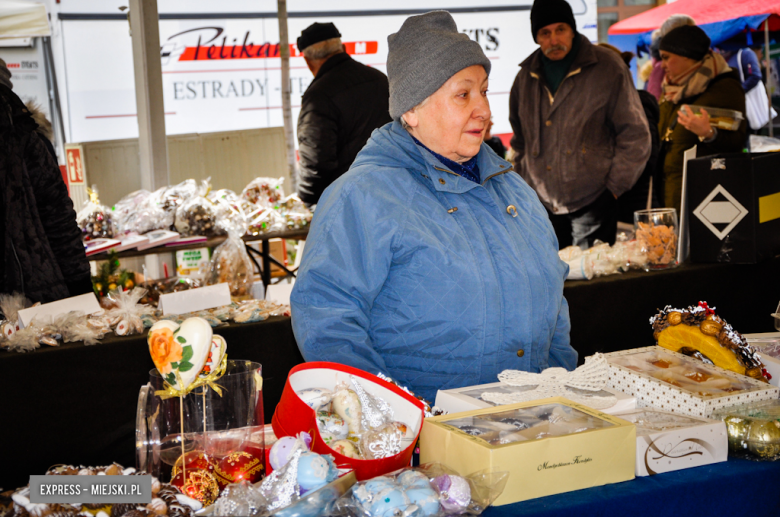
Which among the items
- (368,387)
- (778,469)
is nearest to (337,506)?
(368,387)

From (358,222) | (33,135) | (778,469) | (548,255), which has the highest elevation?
(33,135)

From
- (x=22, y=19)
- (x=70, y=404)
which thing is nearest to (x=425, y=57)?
(x=70, y=404)

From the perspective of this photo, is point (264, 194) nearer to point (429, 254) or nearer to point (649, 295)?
point (649, 295)

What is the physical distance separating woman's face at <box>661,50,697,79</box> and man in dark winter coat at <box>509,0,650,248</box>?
500 millimetres

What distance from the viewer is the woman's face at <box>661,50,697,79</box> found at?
414 centimetres

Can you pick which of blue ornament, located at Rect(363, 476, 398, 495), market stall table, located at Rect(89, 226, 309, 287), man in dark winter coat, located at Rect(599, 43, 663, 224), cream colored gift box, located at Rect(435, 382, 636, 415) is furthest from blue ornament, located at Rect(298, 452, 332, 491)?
man in dark winter coat, located at Rect(599, 43, 663, 224)

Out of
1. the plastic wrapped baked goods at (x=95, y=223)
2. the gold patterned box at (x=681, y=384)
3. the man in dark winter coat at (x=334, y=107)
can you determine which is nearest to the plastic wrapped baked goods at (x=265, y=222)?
the man in dark winter coat at (x=334, y=107)

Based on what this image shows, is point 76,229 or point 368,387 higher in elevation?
point 76,229

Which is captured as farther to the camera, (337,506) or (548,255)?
(548,255)

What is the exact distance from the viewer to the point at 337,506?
3.33ft

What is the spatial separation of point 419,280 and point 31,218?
6.31ft

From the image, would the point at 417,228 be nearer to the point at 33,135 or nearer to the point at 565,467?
the point at 565,467

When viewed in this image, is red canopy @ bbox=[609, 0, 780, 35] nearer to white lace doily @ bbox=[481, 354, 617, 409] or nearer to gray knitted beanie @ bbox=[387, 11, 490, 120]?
gray knitted beanie @ bbox=[387, 11, 490, 120]

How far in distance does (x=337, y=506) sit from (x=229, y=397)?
31cm
